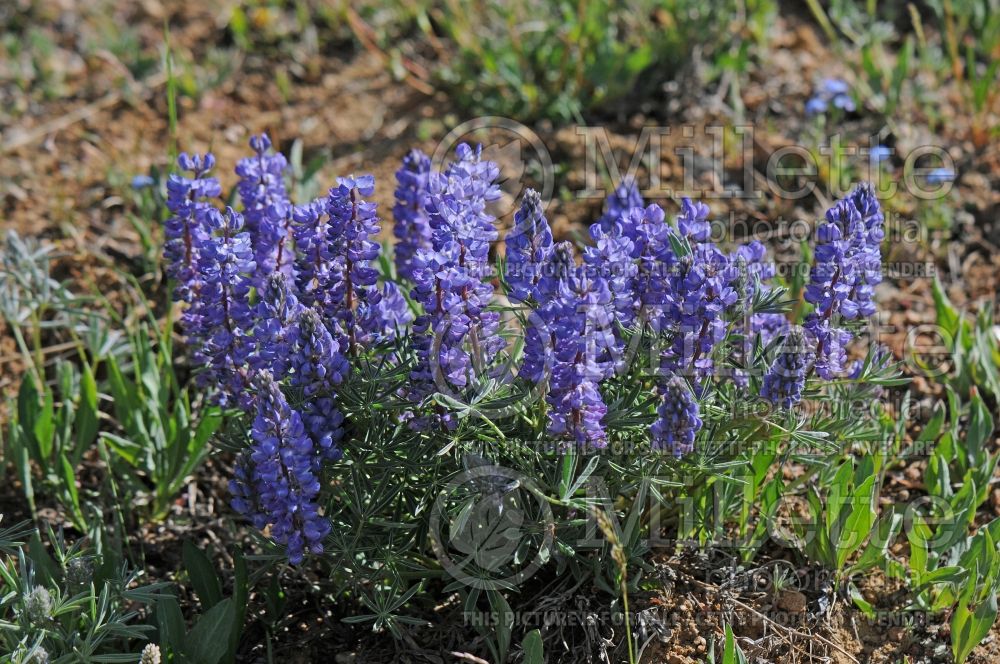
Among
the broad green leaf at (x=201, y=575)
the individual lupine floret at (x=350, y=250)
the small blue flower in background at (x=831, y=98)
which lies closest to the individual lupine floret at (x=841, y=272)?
the individual lupine floret at (x=350, y=250)

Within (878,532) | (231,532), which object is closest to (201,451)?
(231,532)

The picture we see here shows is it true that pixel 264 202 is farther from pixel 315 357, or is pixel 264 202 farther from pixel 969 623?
pixel 969 623

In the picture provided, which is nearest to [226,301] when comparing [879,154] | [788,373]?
[788,373]

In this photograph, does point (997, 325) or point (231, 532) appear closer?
point (231, 532)

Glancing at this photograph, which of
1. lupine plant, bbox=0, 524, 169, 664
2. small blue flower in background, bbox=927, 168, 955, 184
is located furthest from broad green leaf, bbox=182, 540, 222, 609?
small blue flower in background, bbox=927, 168, 955, 184

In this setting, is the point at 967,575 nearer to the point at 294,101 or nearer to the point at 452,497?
the point at 452,497

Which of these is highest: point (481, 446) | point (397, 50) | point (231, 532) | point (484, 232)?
point (397, 50)

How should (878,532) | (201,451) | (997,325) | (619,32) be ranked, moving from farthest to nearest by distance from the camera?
(619,32), (997,325), (201,451), (878,532)
